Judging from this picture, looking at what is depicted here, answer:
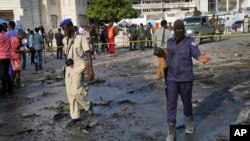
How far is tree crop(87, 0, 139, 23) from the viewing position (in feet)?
182

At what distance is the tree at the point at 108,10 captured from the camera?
55.6m

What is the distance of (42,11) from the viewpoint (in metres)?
46.5

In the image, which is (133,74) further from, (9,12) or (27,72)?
(9,12)

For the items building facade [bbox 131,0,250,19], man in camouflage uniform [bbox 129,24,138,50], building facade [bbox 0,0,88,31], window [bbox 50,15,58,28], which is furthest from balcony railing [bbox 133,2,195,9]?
man in camouflage uniform [bbox 129,24,138,50]

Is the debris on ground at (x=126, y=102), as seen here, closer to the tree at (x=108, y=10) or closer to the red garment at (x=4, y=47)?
the red garment at (x=4, y=47)

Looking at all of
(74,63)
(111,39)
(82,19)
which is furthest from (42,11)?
(74,63)

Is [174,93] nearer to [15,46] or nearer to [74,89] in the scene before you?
[74,89]

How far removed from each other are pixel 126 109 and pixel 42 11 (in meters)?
40.0

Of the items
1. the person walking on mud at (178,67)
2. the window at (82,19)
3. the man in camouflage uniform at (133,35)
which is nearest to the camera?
the person walking on mud at (178,67)

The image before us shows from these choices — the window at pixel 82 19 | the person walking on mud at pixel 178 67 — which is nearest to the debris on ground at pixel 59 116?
the person walking on mud at pixel 178 67

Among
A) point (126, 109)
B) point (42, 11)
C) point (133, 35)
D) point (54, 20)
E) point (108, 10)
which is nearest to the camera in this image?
point (126, 109)

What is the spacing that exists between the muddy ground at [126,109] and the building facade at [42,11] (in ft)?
98.4

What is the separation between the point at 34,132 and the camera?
6945mm

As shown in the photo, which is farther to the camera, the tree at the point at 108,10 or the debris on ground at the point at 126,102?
the tree at the point at 108,10
